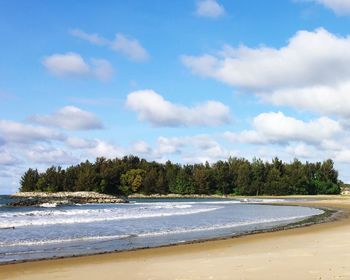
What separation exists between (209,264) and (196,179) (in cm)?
13383

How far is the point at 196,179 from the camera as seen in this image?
146625 mm

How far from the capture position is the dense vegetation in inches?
5605

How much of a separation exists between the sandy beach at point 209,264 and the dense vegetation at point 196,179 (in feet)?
416

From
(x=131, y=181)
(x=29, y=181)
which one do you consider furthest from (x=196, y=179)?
(x=29, y=181)

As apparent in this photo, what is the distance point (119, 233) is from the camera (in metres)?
24.1

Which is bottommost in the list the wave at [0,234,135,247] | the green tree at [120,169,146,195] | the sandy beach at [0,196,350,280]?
the wave at [0,234,135,247]

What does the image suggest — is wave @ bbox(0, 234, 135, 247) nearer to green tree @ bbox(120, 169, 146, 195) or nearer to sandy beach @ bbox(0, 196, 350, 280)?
sandy beach @ bbox(0, 196, 350, 280)

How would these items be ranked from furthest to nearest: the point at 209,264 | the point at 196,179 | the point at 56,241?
the point at 196,179, the point at 56,241, the point at 209,264

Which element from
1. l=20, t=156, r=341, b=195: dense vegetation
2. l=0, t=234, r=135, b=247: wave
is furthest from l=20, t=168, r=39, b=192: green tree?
l=0, t=234, r=135, b=247: wave

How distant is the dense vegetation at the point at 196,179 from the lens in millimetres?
142375

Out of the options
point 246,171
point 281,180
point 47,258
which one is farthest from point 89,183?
point 47,258

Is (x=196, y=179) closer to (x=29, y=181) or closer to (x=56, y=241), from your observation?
(x=29, y=181)

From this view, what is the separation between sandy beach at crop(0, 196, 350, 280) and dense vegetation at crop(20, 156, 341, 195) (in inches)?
4990

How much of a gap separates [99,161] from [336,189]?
7622cm
